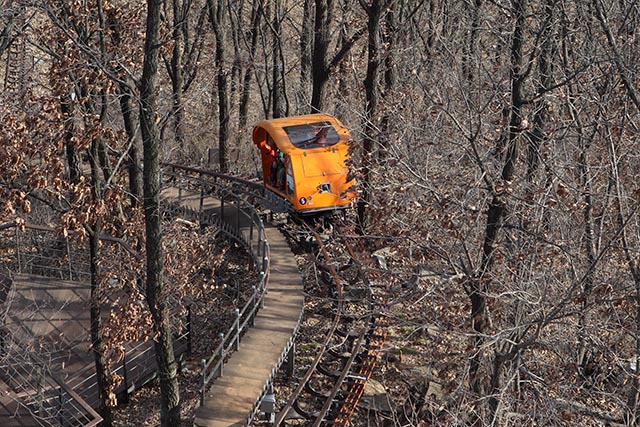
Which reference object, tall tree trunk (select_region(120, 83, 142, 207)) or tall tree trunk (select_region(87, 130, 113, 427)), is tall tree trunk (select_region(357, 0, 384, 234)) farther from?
tall tree trunk (select_region(87, 130, 113, 427))

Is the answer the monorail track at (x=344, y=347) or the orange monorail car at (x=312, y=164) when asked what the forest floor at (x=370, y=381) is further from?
the orange monorail car at (x=312, y=164)

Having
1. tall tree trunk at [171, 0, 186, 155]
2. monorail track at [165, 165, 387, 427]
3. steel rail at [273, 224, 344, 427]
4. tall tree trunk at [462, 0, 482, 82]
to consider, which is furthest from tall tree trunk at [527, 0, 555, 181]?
tall tree trunk at [171, 0, 186, 155]

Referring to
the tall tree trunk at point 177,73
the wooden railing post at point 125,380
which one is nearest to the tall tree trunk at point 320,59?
the tall tree trunk at point 177,73

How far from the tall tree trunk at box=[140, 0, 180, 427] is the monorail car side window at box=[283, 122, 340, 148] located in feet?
24.8

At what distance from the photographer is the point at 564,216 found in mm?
12969

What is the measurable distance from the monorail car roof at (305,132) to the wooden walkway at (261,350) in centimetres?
275

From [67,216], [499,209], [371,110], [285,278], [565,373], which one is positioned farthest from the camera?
[371,110]

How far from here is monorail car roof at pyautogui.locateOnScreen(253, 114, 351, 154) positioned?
63.6ft

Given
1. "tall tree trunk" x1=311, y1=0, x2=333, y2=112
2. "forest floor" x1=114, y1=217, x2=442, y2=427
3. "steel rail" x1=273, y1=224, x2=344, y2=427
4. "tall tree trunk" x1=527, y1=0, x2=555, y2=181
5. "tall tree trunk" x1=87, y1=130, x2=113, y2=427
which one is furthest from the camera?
"tall tree trunk" x1=311, y1=0, x2=333, y2=112

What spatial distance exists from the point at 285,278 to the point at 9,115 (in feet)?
24.1

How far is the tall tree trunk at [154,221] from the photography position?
11.3 meters

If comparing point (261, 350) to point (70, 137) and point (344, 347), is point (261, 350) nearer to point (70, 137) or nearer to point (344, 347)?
point (344, 347)

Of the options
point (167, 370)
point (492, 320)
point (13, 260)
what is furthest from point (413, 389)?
point (13, 260)

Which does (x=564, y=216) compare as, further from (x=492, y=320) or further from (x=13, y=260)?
(x=13, y=260)
